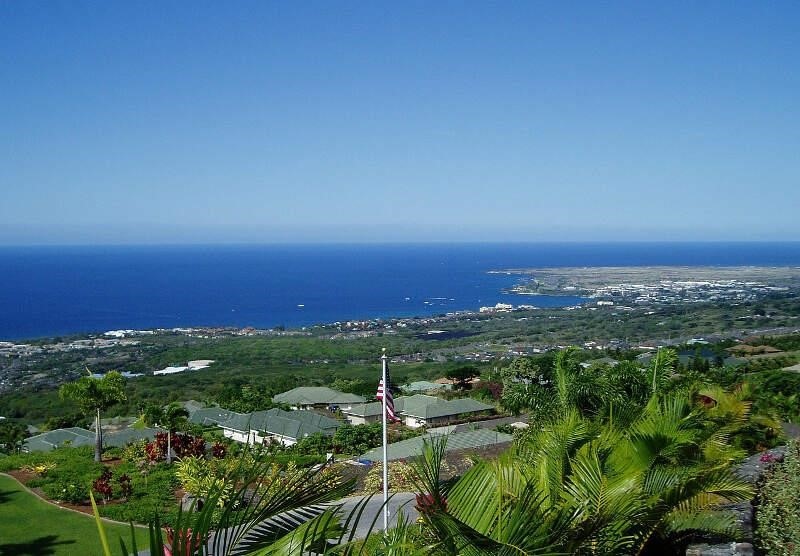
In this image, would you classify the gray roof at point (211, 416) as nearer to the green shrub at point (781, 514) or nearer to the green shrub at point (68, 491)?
the green shrub at point (68, 491)

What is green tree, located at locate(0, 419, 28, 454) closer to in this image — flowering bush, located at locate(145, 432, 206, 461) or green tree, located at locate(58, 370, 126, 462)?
green tree, located at locate(58, 370, 126, 462)

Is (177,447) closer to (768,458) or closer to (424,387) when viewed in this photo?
(768,458)

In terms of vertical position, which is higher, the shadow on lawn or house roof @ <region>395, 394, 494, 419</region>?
the shadow on lawn

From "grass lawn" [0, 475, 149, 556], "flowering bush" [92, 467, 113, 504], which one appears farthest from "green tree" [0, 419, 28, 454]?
"flowering bush" [92, 467, 113, 504]

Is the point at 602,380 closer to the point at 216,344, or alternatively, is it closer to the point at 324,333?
the point at 216,344

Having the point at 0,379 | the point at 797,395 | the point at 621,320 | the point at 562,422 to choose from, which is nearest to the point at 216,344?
the point at 0,379

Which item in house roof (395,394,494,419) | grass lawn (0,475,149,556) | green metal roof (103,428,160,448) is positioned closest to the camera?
grass lawn (0,475,149,556)

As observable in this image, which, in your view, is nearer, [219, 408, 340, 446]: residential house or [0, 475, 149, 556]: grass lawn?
[0, 475, 149, 556]: grass lawn
